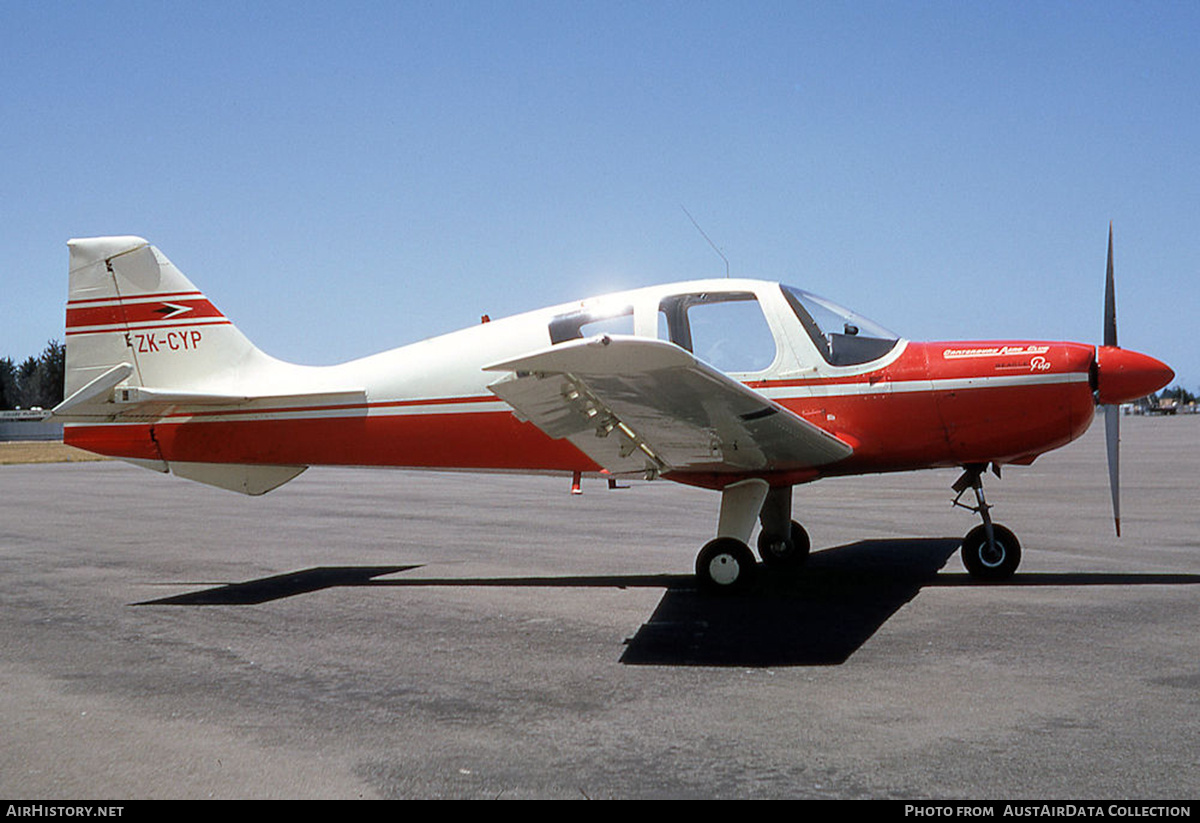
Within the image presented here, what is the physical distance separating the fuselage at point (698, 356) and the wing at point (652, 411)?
19.0 inches

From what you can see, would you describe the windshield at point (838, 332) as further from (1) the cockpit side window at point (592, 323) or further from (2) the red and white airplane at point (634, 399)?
(1) the cockpit side window at point (592, 323)

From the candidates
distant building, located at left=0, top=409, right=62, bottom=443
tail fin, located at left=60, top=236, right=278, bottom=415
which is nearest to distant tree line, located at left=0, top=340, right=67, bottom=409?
distant building, located at left=0, top=409, right=62, bottom=443

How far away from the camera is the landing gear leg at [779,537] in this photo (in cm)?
880

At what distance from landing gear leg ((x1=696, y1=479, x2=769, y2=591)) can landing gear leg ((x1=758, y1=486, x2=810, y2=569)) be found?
1441mm

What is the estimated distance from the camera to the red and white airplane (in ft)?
22.9

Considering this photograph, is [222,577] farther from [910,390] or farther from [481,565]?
[910,390]

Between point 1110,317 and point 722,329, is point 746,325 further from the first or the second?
point 1110,317

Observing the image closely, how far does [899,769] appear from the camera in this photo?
361cm

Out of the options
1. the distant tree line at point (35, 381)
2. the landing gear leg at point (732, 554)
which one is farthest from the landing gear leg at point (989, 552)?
the distant tree line at point (35, 381)

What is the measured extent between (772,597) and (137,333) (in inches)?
246

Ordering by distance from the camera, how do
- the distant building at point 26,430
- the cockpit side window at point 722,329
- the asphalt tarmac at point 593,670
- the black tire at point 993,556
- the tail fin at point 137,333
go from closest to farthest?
the asphalt tarmac at point 593,670 < the black tire at point 993,556 < the cockpit side window at point 722,329 < the tail fin at point 137,333 < the distant building at point 26,430

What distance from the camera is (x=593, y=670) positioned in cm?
521

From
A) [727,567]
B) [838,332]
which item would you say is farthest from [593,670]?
[838,332]
